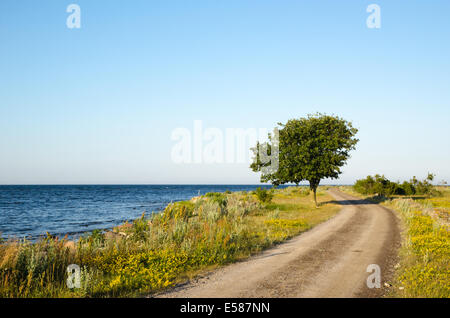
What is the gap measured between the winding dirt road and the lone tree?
15006 millimetres

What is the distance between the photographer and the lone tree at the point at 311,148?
2898 centimetres

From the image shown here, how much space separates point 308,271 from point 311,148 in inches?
901

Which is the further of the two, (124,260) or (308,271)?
(124,260)

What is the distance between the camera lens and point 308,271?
864 cm

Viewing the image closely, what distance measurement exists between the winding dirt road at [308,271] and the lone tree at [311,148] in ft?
49.2

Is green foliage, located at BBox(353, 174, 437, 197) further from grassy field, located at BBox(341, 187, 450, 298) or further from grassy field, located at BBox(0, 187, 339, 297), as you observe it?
grassy field, located at BBox(0, 187, 339, 297)

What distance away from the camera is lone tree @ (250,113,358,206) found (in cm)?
2898

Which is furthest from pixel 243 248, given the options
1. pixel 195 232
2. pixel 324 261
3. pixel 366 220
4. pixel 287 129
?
pixel 287 129
